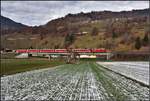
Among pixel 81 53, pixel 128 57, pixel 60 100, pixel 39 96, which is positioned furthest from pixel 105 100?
pixel 81 53

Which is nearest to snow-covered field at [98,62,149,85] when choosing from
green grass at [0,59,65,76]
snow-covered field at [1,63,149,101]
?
snow-covered field at [1,63,149,101]

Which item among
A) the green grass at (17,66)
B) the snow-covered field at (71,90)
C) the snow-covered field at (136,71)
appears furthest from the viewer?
the green grass at (17,66)

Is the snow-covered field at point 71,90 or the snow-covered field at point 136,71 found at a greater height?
the snow-covered field at point 71,90

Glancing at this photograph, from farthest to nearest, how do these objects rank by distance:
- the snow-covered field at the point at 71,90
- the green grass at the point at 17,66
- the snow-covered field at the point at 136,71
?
the green grass at the point at 17,66 → the snow-covered field at the point at 136,71 → the snow-covered field at the point at 71,90

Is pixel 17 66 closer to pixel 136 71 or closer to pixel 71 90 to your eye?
pixel 136 71

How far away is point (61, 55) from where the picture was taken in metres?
183

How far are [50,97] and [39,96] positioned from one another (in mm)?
773

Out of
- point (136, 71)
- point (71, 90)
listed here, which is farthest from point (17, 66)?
point (71, 90)

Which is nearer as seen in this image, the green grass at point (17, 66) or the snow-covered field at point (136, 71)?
the snow-covered field at point (136, 71)

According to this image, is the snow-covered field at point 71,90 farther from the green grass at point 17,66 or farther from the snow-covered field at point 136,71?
the green grass at point 17,66

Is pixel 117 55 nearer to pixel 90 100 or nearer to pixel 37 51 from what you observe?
pixel 37 51

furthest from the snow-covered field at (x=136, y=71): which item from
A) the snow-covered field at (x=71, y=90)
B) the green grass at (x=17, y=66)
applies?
the green grass at (x=17, y=66)

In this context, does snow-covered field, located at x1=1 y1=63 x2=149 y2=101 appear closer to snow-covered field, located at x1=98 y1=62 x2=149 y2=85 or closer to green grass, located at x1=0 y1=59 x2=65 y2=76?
snow-covered field, located at x1=98 y1=62 x2=149 y2=85

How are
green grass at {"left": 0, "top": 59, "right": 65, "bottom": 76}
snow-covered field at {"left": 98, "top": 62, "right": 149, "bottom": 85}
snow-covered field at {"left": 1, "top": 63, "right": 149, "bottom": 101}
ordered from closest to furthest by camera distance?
1. snow-covered field at {"left": 1, "top": 63, "right": 149, "bottom": 101}
2. snow-covered field at {"left": 98, "top": 62, "right": 149, "bottom": 85}
3. green grass at {"left": 0, "top": 59, "right": 65, "bottom": 76}
